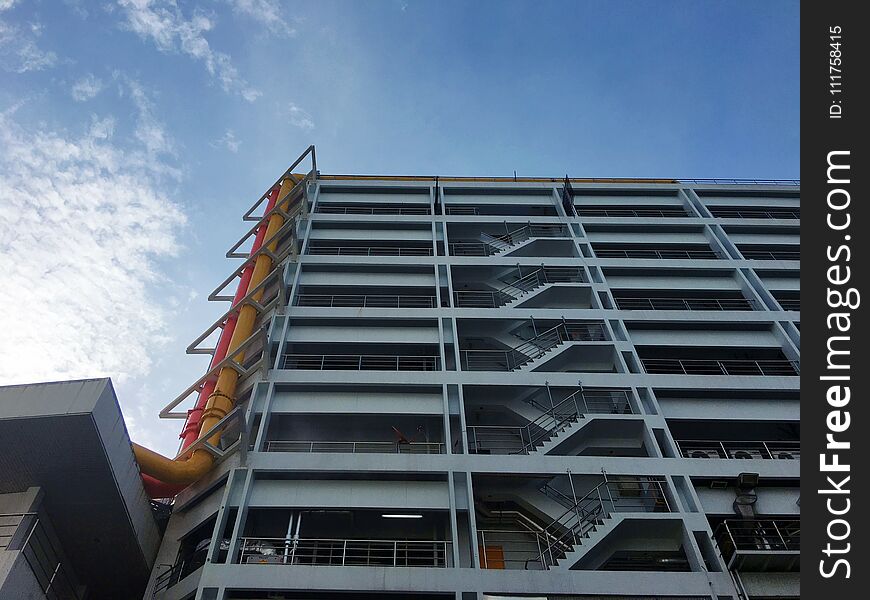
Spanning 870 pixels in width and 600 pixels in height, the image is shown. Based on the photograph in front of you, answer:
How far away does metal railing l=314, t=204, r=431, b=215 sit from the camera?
1481 inches

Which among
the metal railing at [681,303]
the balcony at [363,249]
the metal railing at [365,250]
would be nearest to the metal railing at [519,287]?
the metal railing at [681,303]

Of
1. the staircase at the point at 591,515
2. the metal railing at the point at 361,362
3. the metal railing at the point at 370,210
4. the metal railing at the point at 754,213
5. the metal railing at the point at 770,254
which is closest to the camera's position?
the staircase at the point at 591,515

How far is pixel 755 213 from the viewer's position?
39.0 meters

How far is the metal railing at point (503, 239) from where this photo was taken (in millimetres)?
34625

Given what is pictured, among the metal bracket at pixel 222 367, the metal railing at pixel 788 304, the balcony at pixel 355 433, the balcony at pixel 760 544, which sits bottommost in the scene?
the balcony at pixel 760 544

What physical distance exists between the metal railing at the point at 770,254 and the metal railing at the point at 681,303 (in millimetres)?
4627

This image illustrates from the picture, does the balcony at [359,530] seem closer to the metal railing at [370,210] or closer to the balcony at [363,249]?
the balcony at [363,249]

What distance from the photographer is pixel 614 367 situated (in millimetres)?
27062

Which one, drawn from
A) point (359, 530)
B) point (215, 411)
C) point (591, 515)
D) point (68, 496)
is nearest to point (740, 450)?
point (591, 515)

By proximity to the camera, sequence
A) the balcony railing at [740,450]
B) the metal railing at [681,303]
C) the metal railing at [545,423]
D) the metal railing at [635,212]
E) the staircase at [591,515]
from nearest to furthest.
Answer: the staircase at [591,515] < the balcony railing at [740,450] < the metal railing at [545,423] < the metal railing at [681,303] < the metal railing at [635,212]

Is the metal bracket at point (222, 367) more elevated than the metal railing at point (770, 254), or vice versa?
the metal railing at point (770, 254)

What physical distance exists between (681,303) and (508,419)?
41.6 ft

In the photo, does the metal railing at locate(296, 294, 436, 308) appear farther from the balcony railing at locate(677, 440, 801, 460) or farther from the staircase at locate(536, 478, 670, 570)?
the balcony railing at locate(677, 440, 801, 460)
